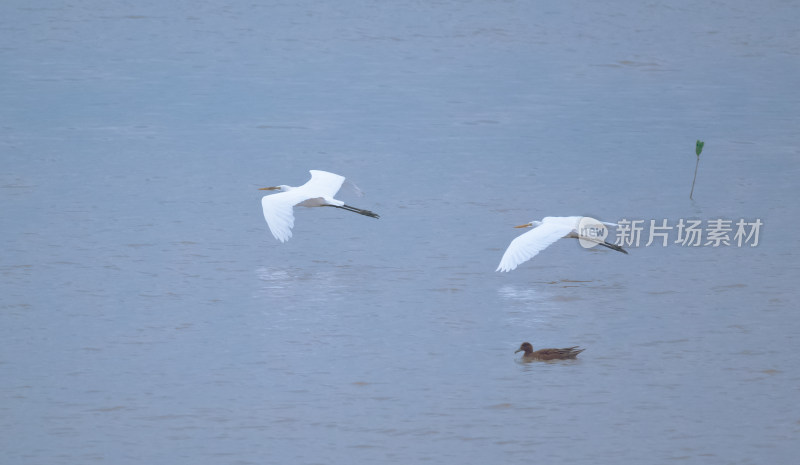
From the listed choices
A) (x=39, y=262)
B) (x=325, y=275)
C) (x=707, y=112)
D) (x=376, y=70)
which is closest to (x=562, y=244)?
(x=325, y=275)

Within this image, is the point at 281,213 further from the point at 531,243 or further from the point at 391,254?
the point at 531,243

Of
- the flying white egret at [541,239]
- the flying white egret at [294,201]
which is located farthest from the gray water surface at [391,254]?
the flying white egret at [294,201]

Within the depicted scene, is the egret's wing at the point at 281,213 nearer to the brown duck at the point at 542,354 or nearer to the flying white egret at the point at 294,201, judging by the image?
the flying white egret at the point at 294,201

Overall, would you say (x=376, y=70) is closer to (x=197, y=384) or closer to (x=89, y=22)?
(x=89, y=22)

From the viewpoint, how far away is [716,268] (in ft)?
35.6

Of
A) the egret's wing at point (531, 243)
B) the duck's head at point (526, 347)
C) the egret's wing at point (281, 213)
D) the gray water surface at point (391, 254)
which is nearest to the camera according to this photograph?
the gray water surface at point (391, 254)

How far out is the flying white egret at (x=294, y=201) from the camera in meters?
10.5

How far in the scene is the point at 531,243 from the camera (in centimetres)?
1009

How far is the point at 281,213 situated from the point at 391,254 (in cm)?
115

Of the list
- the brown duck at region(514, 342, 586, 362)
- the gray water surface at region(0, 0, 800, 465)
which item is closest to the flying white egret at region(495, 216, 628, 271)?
the gray water surface at region(0, 0, 800, 465)

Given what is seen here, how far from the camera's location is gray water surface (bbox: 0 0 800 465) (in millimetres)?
7457

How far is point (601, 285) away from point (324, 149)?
600 cm

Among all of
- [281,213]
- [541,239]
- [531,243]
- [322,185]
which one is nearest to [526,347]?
[531,243]

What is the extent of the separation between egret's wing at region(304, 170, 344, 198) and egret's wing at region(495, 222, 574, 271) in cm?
200
